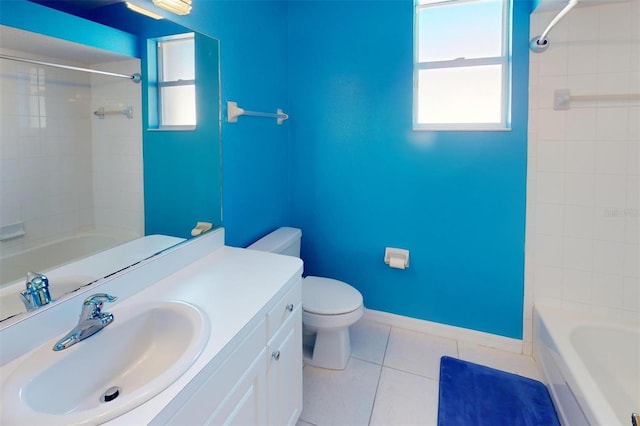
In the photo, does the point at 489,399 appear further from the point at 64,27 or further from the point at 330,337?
the point at 64,27

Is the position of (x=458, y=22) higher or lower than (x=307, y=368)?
higher

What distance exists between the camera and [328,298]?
2.03 metres

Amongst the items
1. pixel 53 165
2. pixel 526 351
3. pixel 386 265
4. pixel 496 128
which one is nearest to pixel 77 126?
pixel 53 165

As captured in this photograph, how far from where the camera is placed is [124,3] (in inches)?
48.4

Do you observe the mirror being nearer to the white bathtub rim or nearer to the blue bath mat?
the white bathtub rim

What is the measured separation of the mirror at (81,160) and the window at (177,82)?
0.14 feet

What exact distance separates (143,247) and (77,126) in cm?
47

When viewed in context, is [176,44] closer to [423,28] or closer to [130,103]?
[130,103]

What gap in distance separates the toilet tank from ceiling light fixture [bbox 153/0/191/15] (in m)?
1.21

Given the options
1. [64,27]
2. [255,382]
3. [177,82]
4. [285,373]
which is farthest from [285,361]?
[64,27]

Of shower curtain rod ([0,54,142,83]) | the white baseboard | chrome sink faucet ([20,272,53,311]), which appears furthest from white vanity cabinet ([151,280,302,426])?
the white baseboard

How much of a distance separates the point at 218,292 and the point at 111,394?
0.42 meters

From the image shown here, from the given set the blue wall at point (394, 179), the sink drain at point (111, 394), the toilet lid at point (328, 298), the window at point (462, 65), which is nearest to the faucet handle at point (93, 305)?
the sink drain at point (111, 394)

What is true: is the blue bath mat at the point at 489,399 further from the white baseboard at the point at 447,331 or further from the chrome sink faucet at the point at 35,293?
the chrome sink faucet at the point at 35,293
